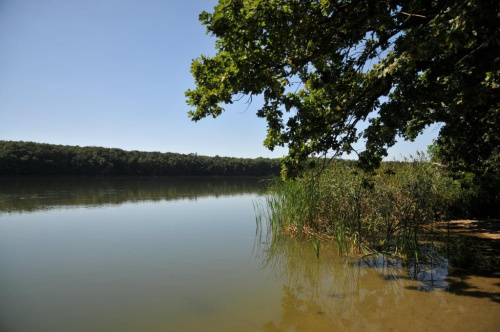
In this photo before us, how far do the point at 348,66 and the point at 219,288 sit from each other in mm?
4824

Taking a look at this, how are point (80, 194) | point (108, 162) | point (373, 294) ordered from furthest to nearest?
point (108, 162)
point (80, 194)
point (373, 294)

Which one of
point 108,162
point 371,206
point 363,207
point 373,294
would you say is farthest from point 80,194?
point 108,162

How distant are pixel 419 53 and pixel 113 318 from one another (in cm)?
536

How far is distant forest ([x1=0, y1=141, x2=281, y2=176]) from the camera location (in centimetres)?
3562

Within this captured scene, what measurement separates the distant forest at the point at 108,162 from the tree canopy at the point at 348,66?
3867cm

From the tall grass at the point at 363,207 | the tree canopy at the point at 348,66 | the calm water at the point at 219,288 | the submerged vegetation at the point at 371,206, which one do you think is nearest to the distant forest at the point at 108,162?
the calm water at the point at 219,288

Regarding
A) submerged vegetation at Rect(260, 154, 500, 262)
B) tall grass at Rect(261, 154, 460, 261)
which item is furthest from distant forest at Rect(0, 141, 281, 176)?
tall grass at Rect(261, 154, 460, 261)

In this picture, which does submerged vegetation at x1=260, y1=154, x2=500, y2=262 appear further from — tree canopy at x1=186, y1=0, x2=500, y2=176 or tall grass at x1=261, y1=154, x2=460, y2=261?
tree canopy at x1=186, y1=0, x2=500, y2=176

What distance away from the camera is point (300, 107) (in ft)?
19.1

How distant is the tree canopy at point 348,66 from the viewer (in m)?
4.04

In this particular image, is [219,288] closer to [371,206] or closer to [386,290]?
[386,290]

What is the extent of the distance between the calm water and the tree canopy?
2.25m

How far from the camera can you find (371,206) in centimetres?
791

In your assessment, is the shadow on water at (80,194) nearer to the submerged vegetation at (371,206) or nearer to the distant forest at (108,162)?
the distant forest at (108,162)
